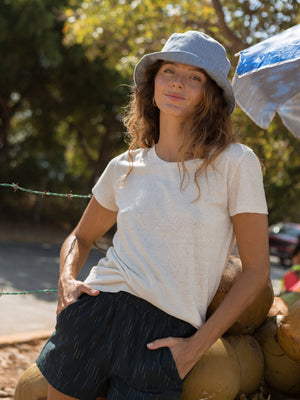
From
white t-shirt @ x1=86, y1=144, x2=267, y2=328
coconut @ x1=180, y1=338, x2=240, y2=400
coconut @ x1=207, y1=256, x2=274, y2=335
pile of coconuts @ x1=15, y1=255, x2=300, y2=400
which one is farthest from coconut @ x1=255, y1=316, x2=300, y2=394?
white t-shirt @ x1=86, y1=144, x2=267, y2=328

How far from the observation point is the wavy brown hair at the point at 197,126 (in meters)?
1.90

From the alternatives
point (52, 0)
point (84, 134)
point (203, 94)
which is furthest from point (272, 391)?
point (84, 134)

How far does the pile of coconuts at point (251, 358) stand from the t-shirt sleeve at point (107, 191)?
2.39 ft

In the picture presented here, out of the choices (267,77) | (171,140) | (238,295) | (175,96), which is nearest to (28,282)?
(267,77)

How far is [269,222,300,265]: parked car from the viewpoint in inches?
727

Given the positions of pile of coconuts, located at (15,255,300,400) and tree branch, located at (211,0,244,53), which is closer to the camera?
pile of coconuts, located at (15,255,300,400)

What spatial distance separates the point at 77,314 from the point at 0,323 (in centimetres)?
451

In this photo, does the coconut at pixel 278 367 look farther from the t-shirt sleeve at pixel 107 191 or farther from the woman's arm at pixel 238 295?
the t-shirt sleeve at pixel 107 191

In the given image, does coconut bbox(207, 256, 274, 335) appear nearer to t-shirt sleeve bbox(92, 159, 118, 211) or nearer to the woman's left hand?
t-shirt sleeve bbox(92, 159, 118, 211)

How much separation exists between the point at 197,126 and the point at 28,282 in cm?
749

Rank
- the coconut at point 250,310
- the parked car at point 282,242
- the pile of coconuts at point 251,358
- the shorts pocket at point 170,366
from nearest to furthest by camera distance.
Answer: the shorts pocket at point 170,366, the pile of coconuts at point 251,358, the coconut at point 250,310, the parked car at point 282,242

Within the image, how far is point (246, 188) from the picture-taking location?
1.78 m

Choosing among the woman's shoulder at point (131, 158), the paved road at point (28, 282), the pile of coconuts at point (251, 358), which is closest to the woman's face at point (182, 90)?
the woman's shoulder at point (131, 158)

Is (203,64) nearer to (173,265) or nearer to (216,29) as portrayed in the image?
(173,265)
